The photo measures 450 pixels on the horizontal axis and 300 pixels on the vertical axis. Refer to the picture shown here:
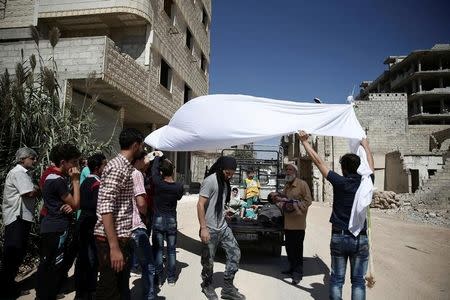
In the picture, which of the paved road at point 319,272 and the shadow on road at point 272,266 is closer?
the paved road at point 319,272

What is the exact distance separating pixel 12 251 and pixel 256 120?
372cm

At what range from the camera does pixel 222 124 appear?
15.8 feet

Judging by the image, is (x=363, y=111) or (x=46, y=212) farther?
(x=363, y=111)

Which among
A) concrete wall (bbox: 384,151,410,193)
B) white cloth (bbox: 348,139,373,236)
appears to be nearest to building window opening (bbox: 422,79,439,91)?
concrete wall (bbox: 384,151,410,193)

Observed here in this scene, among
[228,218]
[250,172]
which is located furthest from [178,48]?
[228,218]

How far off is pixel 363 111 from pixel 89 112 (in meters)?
29.7

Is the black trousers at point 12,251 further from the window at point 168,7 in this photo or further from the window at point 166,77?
the window at point 168,7

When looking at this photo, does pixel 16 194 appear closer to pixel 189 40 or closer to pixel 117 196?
pixel 117 196

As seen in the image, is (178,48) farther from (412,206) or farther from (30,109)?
(412,206)

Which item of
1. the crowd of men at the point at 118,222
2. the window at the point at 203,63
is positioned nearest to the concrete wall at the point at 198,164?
the window at the point at 203,63

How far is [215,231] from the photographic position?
13.2 ft

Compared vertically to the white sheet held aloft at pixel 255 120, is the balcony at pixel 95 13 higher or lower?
higher

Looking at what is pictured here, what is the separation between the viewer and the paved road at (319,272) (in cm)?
432

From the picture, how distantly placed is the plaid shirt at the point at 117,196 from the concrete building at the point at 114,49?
5.52 meters
